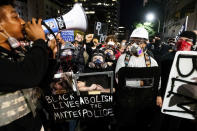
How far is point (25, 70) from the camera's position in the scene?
101cm

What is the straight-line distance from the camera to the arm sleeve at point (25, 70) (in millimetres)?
970

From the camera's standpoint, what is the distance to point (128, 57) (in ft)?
10.8

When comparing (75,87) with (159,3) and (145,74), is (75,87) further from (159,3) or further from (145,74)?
(159,3)

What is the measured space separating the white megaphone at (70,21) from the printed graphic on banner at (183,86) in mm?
1222

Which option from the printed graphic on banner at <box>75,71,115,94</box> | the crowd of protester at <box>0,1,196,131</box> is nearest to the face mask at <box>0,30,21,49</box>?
the crowd of protester at <box>0,1,196,131</box>

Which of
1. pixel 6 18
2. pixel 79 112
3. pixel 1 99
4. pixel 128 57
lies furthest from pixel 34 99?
pixel 128 57

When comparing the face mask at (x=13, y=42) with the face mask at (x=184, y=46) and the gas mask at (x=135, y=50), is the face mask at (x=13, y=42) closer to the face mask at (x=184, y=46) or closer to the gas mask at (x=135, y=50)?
the gas mask at (x=135, y=50)

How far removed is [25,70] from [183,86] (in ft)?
5.63

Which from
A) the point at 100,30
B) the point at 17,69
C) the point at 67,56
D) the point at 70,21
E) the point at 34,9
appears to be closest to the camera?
the point at 17,69

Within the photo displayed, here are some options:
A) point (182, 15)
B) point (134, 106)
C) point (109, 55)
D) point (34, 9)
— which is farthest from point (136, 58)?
point (34, 9)

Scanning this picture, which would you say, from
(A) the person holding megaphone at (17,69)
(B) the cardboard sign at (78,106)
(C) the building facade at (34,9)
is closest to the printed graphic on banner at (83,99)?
(B) the cardboard sign at (78,106)

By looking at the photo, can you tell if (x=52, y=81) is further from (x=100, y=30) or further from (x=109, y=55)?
(x=100, y=30)

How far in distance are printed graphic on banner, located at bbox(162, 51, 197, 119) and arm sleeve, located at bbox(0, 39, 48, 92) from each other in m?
1.54

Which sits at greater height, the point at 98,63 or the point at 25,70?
the point at 25,70
